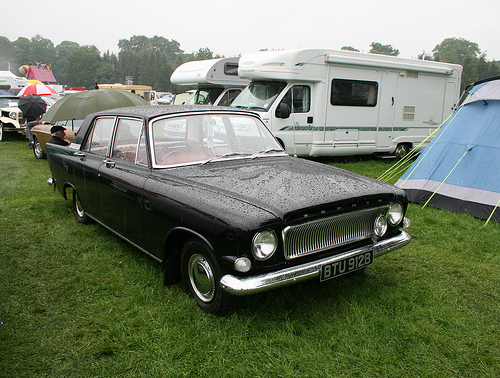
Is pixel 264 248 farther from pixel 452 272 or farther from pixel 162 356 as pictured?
pixel 452 272

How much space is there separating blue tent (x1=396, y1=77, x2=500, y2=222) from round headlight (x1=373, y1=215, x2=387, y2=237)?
285cm

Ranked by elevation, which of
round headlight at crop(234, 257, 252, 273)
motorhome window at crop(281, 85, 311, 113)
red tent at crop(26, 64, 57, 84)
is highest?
red tent at crop(26, 64, 57, 84)

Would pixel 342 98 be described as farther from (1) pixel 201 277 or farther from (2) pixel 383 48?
(2) pixel 383 48

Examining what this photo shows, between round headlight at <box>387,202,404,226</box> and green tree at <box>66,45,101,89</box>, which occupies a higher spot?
green tree at <box>66,45,101,89</box>

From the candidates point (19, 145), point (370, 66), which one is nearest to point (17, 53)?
point (19, 145)

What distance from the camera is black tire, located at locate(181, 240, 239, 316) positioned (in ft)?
10.00

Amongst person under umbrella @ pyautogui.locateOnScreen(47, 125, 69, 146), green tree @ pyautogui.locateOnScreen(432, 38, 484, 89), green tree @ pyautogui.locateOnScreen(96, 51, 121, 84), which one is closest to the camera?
person under umbrella @ pyautogui.locateOnScreen(47, 125, 69, 146)

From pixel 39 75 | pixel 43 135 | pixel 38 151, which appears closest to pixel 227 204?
pixel 43 135

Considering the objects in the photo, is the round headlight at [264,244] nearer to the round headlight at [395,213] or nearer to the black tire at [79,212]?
the round headlight at [395,213]

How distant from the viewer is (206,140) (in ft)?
13.3

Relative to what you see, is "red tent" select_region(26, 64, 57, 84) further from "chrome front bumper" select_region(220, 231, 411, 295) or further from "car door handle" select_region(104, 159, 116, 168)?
"chrome front bumper" select_region(220, 231, 411, 295)

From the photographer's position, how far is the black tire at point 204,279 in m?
3.05

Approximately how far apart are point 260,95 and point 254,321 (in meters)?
7.47

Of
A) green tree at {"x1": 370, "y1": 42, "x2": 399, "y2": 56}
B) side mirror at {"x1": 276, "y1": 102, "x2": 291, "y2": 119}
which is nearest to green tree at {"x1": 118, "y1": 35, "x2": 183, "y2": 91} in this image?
green tree at {"x1": 370, "y1": 42, "x2": 399, "y2": 56}
